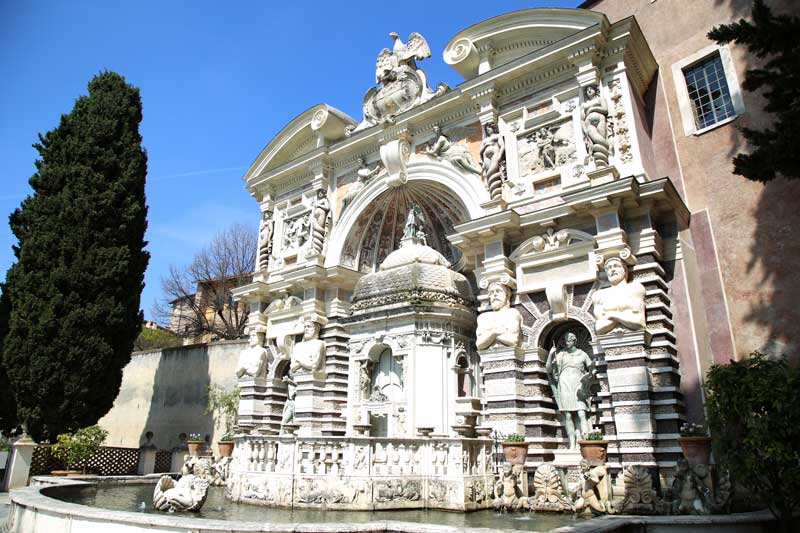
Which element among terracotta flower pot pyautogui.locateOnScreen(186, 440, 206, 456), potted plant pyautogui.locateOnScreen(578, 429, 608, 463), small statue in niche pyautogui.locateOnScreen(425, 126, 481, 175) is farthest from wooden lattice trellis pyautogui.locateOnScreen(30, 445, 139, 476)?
potted plant pyautogui.locateOnScreen(578, 429, 608, 463)

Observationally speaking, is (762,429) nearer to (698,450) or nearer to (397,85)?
(698,450)

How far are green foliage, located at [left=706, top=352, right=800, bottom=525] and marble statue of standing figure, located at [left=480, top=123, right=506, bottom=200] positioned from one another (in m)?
7.66

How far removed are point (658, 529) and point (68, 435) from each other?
51.0ft

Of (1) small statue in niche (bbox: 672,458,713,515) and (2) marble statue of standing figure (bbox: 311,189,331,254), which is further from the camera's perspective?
(2) marble statue of standing figure (bbox: 311,189,331,254)

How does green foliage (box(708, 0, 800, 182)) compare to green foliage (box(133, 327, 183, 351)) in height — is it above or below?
below

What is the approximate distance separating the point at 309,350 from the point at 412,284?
4.70 metres

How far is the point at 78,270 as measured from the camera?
17.7 m

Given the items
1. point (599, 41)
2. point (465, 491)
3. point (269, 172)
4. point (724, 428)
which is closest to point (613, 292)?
point (724, 428)

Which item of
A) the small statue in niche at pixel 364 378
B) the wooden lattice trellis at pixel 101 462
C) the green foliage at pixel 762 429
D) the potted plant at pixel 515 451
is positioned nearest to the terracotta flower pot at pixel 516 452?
the potted plant at pixel 515 451

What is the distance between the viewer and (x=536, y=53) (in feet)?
47.9

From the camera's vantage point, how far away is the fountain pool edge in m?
5.95

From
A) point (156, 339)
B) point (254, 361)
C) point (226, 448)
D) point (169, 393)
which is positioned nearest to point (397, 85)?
point (254, 361)

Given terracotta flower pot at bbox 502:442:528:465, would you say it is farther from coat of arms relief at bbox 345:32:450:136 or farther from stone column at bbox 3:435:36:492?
stone column at bbox 3:435:36:492

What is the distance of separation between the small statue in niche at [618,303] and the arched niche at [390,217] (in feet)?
18.4
